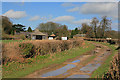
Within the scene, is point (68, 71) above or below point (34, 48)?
below

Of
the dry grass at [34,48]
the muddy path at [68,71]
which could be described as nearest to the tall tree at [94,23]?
the dry grass at [34,48]

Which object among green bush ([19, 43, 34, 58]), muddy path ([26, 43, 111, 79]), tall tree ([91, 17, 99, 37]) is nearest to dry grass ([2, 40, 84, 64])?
green bush ([19, 43, 34, 58])

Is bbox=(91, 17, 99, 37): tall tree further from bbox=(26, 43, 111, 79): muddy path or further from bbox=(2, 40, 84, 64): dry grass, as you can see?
bbox=(26, 43, 111, 79): muddy path

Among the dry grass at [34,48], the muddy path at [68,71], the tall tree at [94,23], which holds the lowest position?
the muddy path at [68,71]

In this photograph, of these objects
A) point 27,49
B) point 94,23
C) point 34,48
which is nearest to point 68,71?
point 27,49

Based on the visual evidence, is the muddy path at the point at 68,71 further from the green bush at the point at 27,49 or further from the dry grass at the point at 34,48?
the green bush at the point at 27,49

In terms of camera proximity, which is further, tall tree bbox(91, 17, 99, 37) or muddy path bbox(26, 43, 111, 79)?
tall tree bbox(91, 17, 99, 37)

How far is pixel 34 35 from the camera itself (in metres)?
56.3

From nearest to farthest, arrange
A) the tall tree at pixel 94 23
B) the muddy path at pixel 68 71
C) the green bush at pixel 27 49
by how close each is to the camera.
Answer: the muddy path at pixel 68 71 → the green bush at pixel 27 49 → the tall tree at pixel 94 23

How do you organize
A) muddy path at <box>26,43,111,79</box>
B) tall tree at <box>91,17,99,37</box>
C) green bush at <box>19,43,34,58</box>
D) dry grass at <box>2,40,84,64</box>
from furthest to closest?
1. tall tree at <box>91,17,99,37</box>
2. green bush at <box>19,43,34,58</box>
3. dry grass at <box>2,40,84,64</box>
4. muddy path at <box>26,43,111,79</box>

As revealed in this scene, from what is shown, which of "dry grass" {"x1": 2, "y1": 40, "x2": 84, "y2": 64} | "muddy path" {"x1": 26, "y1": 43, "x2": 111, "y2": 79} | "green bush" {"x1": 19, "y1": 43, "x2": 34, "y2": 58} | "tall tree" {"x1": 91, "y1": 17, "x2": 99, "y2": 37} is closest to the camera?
"muddy path" {"x1": 26, "y1": 43, "x2": 111, "y2": 79}

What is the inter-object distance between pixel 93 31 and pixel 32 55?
193ft

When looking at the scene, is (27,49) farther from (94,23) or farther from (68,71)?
(94,23)

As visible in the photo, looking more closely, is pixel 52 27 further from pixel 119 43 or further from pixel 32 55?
pixel 119 43
